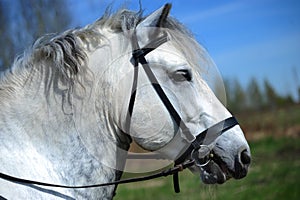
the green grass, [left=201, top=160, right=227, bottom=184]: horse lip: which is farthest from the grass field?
[left=201, top=160, right=227, bottom=184]: horse lip

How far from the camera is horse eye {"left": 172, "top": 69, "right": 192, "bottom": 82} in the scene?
2.92 meters

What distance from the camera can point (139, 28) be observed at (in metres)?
2.95

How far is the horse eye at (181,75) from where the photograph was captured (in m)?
2.92

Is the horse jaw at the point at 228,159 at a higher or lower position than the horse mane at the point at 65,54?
lower

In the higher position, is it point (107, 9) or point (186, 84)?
point (107, 9)

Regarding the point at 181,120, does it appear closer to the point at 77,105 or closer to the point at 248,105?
the point at 77,105

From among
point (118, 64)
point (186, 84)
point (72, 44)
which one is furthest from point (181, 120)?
point (72, 44)

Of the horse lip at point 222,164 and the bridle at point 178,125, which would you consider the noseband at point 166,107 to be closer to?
the bridle at point 178,125

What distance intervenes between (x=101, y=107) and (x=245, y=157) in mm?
977

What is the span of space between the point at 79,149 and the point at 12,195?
464 millimetres

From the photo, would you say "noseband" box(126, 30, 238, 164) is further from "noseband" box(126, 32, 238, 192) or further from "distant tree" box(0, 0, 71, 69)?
"distant tree" box(0, 0, 71, 69)

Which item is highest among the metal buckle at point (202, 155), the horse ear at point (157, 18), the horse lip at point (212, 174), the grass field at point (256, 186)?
the horse ear at point (157, 18)

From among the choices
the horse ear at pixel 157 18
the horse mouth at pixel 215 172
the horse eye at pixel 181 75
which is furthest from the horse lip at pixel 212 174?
the horse ear at pixel 157 18

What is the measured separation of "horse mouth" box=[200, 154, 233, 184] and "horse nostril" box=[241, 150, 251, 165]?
117 mm
